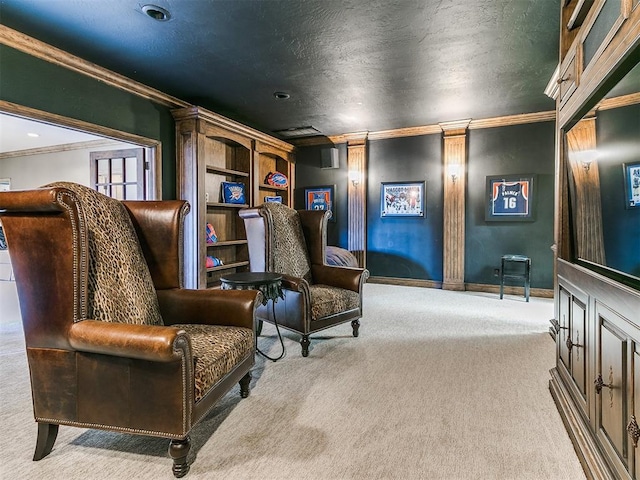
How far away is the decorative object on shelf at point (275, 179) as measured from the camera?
628cm

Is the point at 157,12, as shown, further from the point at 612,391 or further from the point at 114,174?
the point at 612,391

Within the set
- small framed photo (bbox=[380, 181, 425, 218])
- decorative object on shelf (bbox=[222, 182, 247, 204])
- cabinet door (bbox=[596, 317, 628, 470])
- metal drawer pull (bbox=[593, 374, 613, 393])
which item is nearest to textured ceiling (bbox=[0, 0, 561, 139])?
decorative object on shelf (bbox=[222, 182, 247, 204])

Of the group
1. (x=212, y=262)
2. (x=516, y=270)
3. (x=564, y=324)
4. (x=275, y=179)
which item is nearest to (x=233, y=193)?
(x=275, y=179)

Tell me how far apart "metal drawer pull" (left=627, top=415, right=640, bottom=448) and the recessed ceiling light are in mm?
3349

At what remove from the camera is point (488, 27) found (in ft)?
9.10

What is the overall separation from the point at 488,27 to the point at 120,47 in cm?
302

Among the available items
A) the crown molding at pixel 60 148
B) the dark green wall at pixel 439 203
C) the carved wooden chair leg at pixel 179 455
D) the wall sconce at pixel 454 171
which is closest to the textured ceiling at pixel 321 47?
the dark green wall at pixel 439 203

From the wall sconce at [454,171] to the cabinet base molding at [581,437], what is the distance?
3847mm

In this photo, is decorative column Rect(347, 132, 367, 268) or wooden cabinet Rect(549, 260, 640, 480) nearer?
wooden cabinet Rect(549, 260, 640, 480)

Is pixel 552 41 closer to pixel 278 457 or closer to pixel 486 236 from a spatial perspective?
pixel 486 236

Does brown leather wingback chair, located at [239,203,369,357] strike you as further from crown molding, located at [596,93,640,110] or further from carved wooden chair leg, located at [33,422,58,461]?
crown molding, located at [596,93,640,110]

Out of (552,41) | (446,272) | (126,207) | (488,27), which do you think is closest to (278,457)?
(126,207)

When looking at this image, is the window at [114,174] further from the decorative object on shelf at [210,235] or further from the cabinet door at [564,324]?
the cabinet door at [564,324]

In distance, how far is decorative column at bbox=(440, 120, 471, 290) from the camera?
5.45 meters
